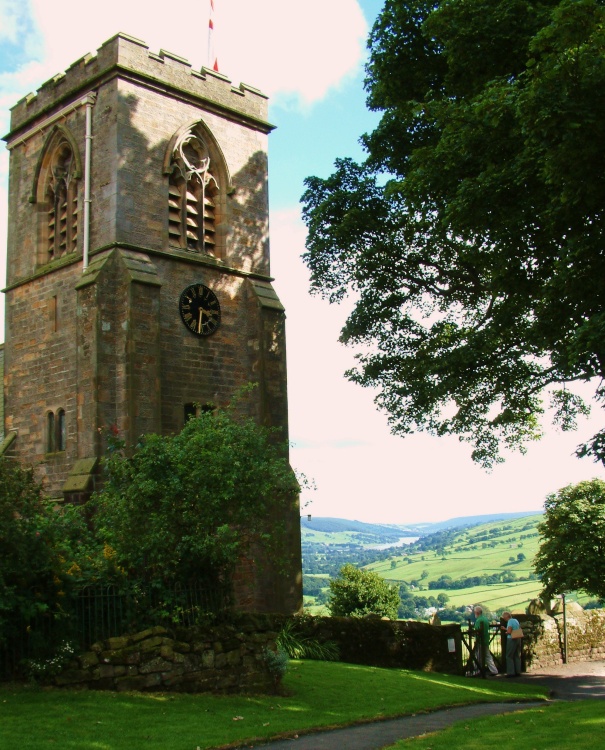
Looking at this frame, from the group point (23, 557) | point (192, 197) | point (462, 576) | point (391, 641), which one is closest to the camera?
point (23, 557)

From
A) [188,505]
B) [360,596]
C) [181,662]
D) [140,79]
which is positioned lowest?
[360,596]

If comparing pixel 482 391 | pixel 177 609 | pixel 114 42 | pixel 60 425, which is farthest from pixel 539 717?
pixel 114 42

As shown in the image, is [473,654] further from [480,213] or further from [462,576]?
[462,576]

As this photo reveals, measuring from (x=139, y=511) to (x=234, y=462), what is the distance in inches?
72.7

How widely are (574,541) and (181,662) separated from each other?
50.7 ft

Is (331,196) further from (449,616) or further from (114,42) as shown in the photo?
(449,616)

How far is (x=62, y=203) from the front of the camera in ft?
83.0

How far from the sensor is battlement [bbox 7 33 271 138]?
23.6 meters

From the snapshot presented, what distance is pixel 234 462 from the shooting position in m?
14.8

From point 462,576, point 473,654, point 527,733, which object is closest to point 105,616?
point 527,733

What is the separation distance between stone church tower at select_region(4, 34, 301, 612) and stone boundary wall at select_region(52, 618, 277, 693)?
24.8ft

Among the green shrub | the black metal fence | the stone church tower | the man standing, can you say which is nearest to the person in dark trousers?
the man standing

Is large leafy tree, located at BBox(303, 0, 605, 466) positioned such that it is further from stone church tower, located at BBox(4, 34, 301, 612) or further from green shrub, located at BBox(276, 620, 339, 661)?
green shrub, located at BBox(276, 620, 339, 661)

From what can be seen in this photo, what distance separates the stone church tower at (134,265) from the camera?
2195cm
